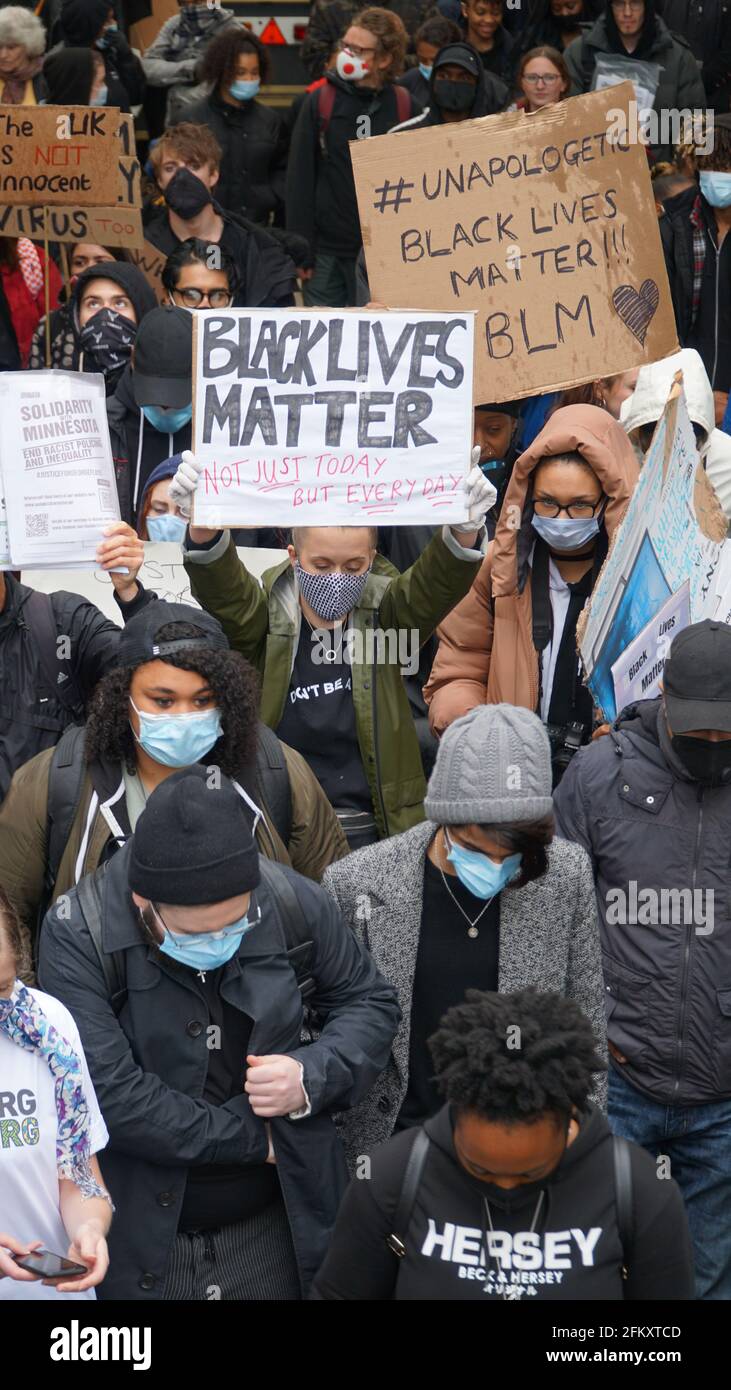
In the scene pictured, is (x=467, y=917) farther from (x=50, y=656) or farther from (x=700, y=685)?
(x=50, y=656)

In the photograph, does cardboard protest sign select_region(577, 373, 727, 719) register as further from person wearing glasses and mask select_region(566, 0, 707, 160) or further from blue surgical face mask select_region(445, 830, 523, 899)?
person wearing glasses and mask select_region(566, 0, 707, 160)

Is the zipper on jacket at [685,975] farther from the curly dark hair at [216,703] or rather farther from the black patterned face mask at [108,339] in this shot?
the black patterned face mask at [108,339]

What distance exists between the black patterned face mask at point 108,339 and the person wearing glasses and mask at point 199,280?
227mm

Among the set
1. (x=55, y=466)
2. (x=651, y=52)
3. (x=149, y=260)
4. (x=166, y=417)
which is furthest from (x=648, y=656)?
(x=651, y=52)

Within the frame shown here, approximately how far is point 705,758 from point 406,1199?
5.10ft

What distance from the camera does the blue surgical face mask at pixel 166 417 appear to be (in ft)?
20.8

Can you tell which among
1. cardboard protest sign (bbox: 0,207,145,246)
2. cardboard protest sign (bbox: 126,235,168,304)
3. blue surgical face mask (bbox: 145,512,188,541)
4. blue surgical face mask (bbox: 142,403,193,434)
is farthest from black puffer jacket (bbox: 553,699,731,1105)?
cardboard protest sign (bbox: 126,235,168,304)

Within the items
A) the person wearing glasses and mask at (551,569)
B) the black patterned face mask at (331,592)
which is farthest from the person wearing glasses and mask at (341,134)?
the black patterned face mask at (331,592)

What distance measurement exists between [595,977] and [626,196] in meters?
3.01

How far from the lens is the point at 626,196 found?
5934mm

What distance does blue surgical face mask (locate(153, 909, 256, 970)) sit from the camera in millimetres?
3506

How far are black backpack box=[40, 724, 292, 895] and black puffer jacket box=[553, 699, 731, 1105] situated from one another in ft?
2.44

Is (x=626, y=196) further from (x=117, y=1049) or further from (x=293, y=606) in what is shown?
(x=117, y=1049)
